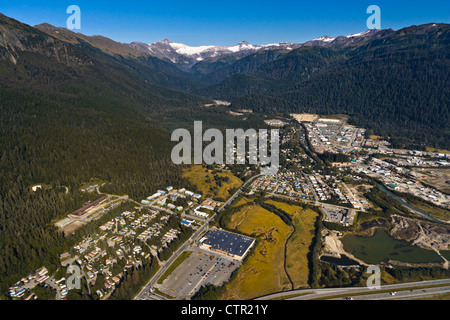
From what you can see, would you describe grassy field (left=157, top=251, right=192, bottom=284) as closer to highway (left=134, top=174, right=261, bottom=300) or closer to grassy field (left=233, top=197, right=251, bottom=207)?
highway (left=134, top=174, right=261, bottom=300)

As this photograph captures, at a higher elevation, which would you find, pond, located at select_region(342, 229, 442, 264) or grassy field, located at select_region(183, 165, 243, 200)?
grassy field, located at select_region(183, 165, 243, 200)

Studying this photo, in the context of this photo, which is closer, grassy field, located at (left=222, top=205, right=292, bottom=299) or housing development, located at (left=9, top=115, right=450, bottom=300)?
grassy field, located at (left=222, top=205, right=292, bottom=299)

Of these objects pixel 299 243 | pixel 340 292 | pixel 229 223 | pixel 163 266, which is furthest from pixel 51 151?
pixel 340 292

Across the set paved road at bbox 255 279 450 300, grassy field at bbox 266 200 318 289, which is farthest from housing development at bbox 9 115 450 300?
paved road at bbox 255 279 450 300

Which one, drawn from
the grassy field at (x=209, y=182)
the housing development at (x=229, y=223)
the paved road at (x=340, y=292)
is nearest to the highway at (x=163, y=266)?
the housing development at (x=229, y=223)

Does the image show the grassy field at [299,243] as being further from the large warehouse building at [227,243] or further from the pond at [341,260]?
the large warehouse building at [227,243]
